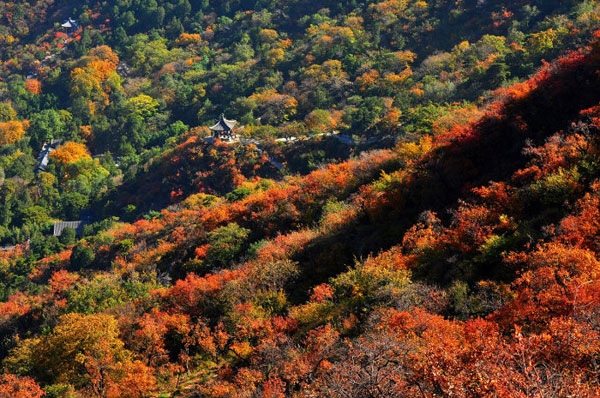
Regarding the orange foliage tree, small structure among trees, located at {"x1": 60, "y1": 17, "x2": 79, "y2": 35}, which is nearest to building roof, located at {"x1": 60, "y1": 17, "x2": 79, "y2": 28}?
small structure among trees, located at {"x1": 60, "y1": 17, "x2": 79, "y2": 35}

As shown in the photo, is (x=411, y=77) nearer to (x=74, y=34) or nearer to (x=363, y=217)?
(x=363, y=217)

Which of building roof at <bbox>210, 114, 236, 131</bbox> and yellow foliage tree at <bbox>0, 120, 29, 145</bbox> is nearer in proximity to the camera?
building roof at <bbox>210, 114, 236, 131</bbox>

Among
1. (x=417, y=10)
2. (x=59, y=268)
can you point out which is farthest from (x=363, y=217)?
(x=417, y=10)

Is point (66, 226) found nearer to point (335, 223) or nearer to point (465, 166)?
point (335, 223)

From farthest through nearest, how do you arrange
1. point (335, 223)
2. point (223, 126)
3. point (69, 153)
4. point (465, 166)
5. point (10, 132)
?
point (10, 132)
point (69, 153)
point (223, 126)
point (335, 223)
point (465, 166)

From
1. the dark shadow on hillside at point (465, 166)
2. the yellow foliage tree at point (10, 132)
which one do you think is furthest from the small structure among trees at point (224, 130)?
the yellow foliage tree at point (10, 132)

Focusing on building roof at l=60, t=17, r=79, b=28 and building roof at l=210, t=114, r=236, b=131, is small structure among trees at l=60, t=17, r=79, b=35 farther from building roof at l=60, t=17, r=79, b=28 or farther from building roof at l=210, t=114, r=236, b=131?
building roof at l=210, t=114, r=236, b=131

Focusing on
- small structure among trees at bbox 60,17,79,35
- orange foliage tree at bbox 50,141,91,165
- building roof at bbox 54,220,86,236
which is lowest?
building roof at bbox 54,220,86,236

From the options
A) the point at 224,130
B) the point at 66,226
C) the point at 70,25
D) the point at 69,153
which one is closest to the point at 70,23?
the point at 70,25
